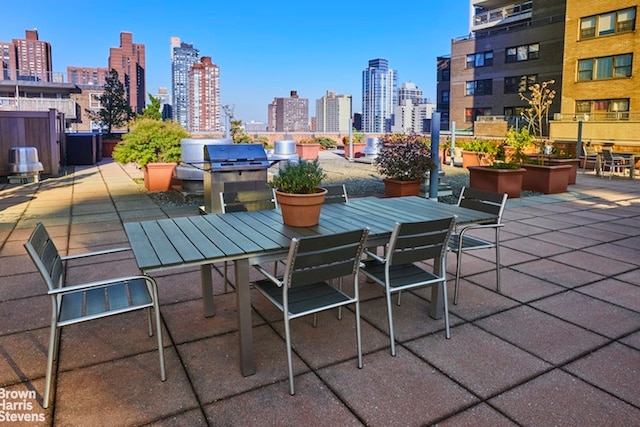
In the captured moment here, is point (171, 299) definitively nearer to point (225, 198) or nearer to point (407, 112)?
point (225, 198)

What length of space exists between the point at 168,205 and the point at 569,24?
94.2 feet

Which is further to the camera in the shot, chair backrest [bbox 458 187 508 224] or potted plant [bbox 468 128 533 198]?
potted plant [bbox 468 128 533 198]

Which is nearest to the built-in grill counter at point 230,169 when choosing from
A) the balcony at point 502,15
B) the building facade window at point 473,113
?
the building facade window at point 473,113

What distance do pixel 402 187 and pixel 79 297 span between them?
20.8 ft

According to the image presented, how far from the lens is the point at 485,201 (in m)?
4.23

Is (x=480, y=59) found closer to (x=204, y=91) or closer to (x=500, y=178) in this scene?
(x=204, y=91)

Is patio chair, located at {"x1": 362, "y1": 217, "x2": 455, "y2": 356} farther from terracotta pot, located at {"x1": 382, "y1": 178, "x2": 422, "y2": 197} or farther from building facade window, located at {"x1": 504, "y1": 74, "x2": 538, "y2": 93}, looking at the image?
building facade window, located at {"x1": 504, "y1": 74, "x2": 538, "y2": 93}

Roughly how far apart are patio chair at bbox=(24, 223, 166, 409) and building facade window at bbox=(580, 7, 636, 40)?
3028cm

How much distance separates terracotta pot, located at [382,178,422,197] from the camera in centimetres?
842

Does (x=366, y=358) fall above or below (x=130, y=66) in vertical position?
below

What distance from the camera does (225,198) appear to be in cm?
393

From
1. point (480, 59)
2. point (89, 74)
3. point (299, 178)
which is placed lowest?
point (299, 178)

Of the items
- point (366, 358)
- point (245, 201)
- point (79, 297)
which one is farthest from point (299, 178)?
point (79, 297)

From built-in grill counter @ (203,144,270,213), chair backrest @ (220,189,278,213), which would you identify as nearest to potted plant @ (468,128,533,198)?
built-in grill counter @ (203,144,270,213)
